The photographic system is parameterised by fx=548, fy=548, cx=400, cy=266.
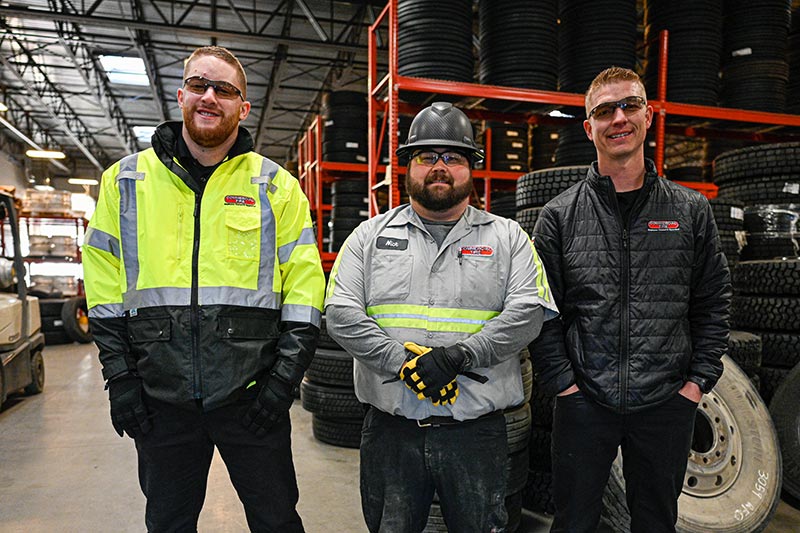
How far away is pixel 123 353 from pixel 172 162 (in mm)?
716

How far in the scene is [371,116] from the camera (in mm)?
5316

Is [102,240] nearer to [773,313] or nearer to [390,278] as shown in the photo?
[390,278]

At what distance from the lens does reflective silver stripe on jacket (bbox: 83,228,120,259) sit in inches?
77.3

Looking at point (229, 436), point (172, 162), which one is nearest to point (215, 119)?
point (172, 162)

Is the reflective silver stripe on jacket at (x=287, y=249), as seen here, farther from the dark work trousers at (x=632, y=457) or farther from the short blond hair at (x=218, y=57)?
the dark work trousers at (x=632, y=457)

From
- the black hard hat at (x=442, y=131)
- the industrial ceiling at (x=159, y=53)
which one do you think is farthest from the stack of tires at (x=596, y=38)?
the industrial ceiling at (x=159, y=53)

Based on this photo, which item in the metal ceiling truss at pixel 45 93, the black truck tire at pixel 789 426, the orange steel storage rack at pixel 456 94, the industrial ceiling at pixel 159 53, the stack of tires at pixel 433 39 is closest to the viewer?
the black truck tire at pixel 789 426

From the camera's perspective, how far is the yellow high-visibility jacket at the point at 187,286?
1.95 metres

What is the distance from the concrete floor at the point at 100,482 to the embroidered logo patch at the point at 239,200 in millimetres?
2120

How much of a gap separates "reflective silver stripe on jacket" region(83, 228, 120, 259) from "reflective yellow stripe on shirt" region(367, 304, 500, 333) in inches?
40.4

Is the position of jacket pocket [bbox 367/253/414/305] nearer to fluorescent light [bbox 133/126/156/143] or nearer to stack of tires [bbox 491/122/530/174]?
stack of tires [bbox 491/122/530/174]

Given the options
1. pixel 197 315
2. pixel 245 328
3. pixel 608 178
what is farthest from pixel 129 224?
pixel 608 178

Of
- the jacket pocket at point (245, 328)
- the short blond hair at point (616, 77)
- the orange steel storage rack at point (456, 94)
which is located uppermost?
the orange steel storage rack at point (456, 94)

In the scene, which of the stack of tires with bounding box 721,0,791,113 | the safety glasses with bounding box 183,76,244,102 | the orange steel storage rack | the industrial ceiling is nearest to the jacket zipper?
the safety glasses with bounding box 183,76,244,102
